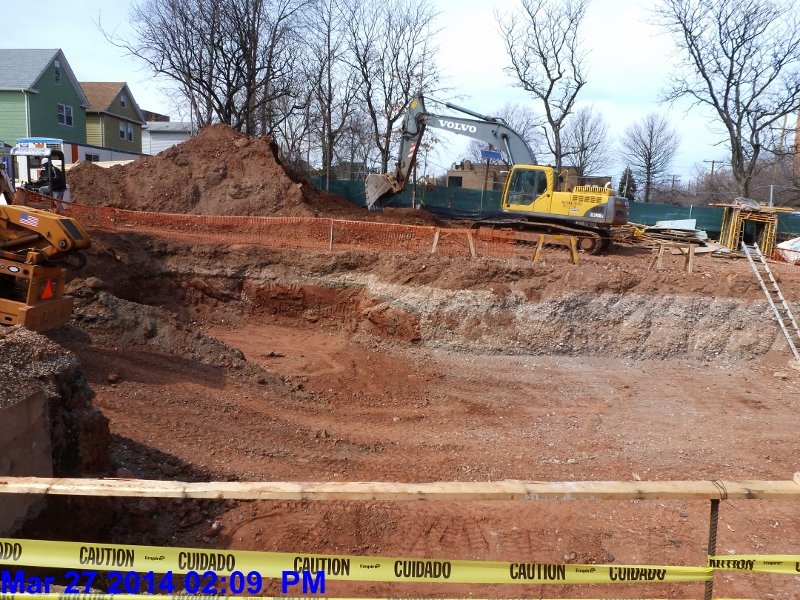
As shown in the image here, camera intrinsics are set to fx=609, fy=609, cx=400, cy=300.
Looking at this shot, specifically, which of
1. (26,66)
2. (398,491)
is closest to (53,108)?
(26,66)

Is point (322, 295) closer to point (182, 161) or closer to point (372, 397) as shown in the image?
point (372, 397)

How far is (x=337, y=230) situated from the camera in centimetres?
1709

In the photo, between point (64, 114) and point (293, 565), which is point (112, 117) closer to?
point (64, 114)

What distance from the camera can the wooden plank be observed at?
3072 millimetres

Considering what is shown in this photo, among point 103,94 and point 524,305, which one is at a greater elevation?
point 103,94

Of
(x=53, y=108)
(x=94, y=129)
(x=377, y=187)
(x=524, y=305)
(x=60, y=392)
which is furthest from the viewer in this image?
(x=94, y=129)

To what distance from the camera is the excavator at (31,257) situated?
26.4 feet

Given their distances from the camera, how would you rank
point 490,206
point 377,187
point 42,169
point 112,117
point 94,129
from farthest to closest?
point 112,117
point 94,129
point 490,206
point 377,187
point 42,169

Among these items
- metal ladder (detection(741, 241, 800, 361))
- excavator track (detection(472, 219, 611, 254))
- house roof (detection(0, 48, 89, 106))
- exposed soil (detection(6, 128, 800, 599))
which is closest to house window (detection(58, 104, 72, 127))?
house roof (detection(0, 48, 89, 106))

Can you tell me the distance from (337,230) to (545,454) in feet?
32.7

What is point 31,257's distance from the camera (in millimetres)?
8086

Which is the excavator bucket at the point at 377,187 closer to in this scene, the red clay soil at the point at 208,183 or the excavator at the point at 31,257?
the red clay soil at the point at 208,183

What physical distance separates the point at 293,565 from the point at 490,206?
29722mm

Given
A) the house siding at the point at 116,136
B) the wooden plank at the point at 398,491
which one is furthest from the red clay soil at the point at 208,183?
the house siding at the point at 116,136
